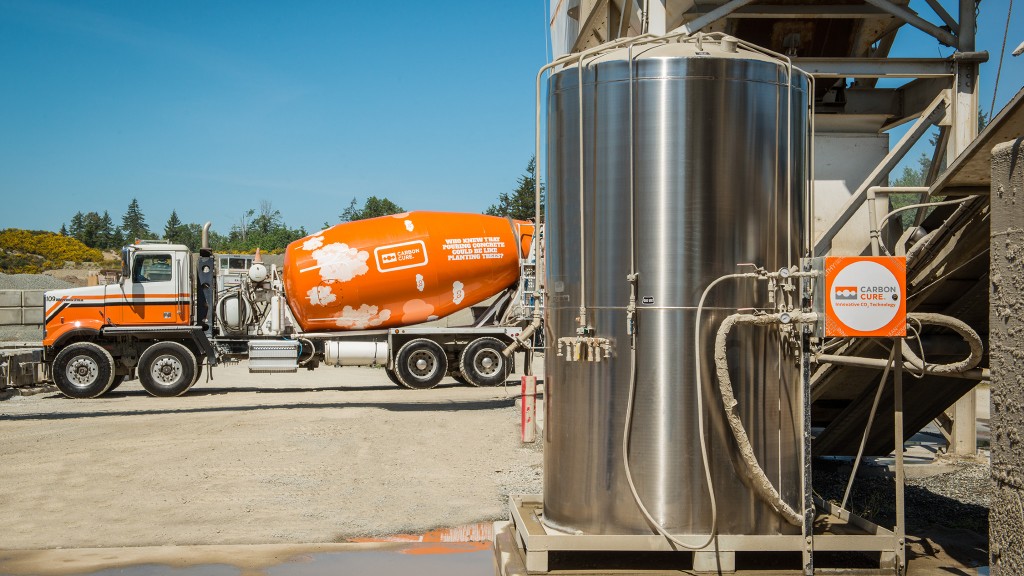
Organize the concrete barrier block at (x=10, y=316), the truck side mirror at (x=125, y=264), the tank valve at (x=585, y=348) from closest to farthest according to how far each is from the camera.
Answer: the tank valve at (x=585, y=348) < the truck side mirror at (x=125, y=264) < the concrete barrier block at (x=10, y=316)

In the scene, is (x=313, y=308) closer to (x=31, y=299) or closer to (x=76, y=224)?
(x=31, y=299)

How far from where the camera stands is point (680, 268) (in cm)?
508

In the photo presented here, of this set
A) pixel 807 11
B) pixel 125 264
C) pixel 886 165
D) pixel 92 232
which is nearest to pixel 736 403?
pixel 886 165

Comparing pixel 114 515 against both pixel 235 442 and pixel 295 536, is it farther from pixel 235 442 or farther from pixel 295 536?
pixel 235 442

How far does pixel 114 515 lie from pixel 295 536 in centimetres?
190

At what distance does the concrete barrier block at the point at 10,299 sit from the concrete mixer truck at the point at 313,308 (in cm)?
1226

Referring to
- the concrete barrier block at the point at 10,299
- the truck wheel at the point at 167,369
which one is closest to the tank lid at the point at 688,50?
the truck wheel at the point at 167,369

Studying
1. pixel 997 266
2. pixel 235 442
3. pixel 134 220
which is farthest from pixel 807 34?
pixel 134 220

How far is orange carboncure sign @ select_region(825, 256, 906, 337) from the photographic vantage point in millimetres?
4820

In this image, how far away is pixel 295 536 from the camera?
723 centimetres

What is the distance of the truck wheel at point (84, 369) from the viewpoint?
17844 millimetres

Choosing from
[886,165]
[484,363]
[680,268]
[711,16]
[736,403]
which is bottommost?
[484,363]

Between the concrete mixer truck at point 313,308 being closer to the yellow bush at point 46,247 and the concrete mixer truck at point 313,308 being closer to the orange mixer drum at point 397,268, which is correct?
the orange mixer drum at point 397,268

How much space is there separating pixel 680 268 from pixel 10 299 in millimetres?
28969
